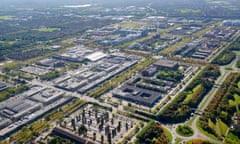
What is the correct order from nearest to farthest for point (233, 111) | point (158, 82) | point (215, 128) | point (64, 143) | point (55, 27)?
point (64, 143)
point (215, 128)
point (233, 111)
point (158, 82)
point (55, 27)

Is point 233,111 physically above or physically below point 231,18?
below

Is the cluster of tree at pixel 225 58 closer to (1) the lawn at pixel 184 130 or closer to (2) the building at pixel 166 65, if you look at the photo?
(2) the building at pixel 166 65

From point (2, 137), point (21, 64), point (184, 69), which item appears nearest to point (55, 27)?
point (21, 64)

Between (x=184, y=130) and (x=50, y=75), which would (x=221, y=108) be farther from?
(x=50, y=75)

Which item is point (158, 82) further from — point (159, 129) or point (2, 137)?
point (2, 137)

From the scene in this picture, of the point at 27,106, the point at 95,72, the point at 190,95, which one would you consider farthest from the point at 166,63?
the point at 27,106

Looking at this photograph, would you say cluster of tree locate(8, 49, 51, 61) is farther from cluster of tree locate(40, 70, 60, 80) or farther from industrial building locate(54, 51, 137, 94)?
cluster of tree locate(40, 70, 60, 80)

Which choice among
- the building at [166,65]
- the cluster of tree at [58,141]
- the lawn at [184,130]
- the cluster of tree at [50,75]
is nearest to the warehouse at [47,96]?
the cluster of tree at [50,75]
